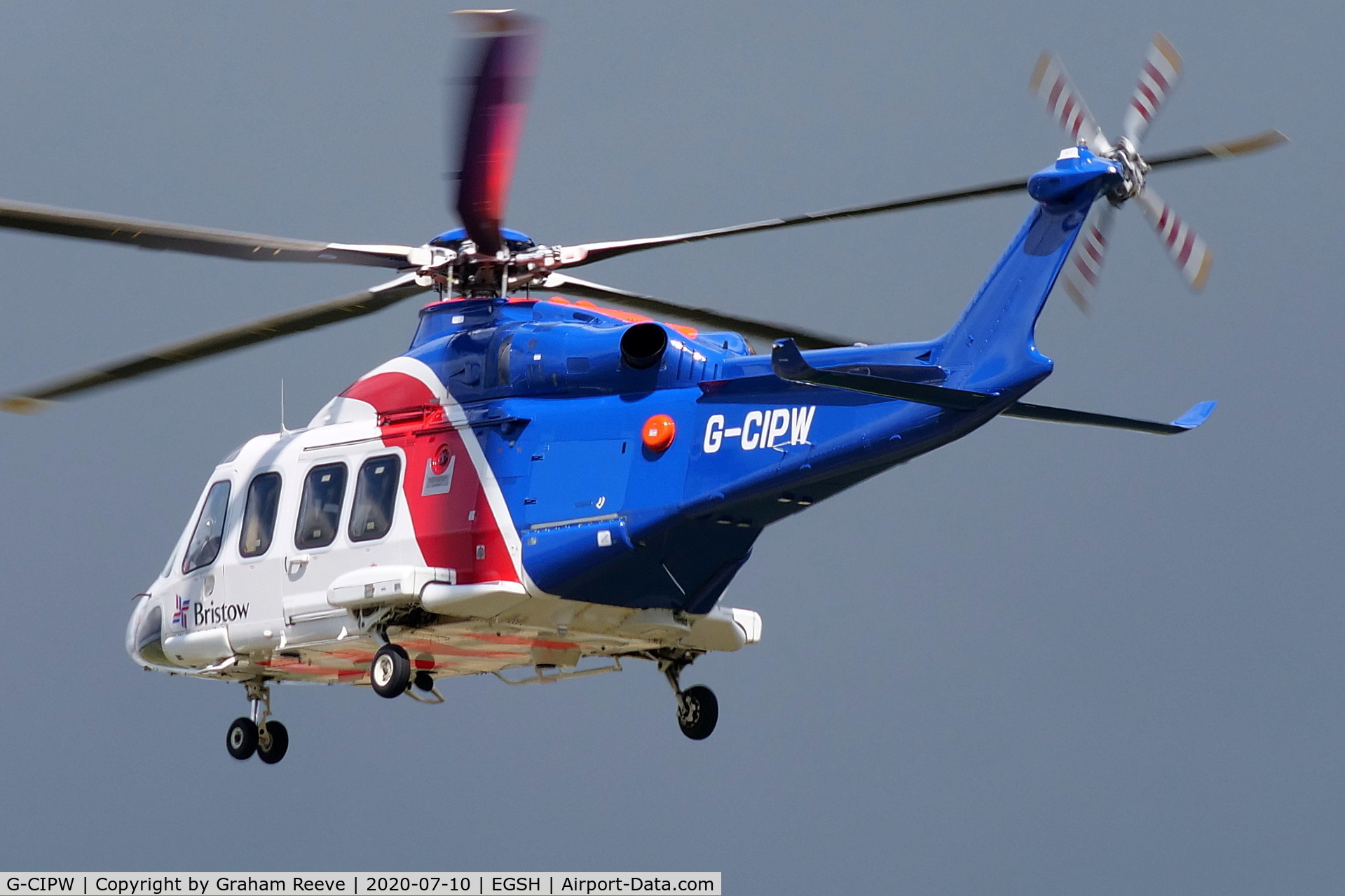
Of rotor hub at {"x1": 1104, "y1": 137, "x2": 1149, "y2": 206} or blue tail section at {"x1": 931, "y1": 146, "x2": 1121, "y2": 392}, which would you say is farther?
blue tail section at {"x1": 931, "y1": 146, "x2": 1121, "y2": 392}

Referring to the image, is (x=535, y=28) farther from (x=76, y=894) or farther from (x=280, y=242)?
(x=76, y=894)

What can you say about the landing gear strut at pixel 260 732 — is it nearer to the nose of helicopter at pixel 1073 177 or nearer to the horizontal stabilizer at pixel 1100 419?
the horizontal stabilizer at pixel 1100 419

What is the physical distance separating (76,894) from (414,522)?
802cm

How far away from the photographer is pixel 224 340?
20766 millimetres

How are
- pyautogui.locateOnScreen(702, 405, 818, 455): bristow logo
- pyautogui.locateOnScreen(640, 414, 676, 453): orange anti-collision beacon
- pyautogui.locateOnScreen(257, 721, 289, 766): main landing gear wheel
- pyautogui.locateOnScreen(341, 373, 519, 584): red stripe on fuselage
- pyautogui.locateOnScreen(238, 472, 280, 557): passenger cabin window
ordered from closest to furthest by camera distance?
1. pyautogui.locateOnScreen(702, 405, 818, 455): bristow logo
2. pyautogui.locateOnScreen(640, 414, 676, 453): orange anti-collision beacon
3. pyautogui.locateOnScreen(341, 373, 519, 584): red stripe on fuselage
4. pyautogui.locateOnScreen(238, 472, 280, 557): passenger cabin window
5. pyautogui.locateOnScreen(257, 721, 289, 766): main landing gear wheel

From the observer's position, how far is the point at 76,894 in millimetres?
25469

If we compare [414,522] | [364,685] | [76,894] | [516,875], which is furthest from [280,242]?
[76,894]

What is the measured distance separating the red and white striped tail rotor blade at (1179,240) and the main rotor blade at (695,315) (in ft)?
16.5

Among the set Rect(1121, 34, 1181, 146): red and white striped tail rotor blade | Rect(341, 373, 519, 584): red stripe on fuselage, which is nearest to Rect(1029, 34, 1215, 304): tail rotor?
Rect(1121, 34, 1181, 146): red and white striped tail rotor blade

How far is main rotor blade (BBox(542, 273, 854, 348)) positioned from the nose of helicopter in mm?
4491

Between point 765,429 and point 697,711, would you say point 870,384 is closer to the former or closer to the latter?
point 765,429

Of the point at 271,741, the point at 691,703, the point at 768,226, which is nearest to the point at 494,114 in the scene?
the point at 768,226

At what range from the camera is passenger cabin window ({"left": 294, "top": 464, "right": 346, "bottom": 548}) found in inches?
852

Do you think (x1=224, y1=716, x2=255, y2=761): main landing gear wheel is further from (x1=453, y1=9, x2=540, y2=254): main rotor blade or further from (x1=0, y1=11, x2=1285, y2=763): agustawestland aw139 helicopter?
(x1=453, y1=9, x2=540, y2=254): main rotor blade
